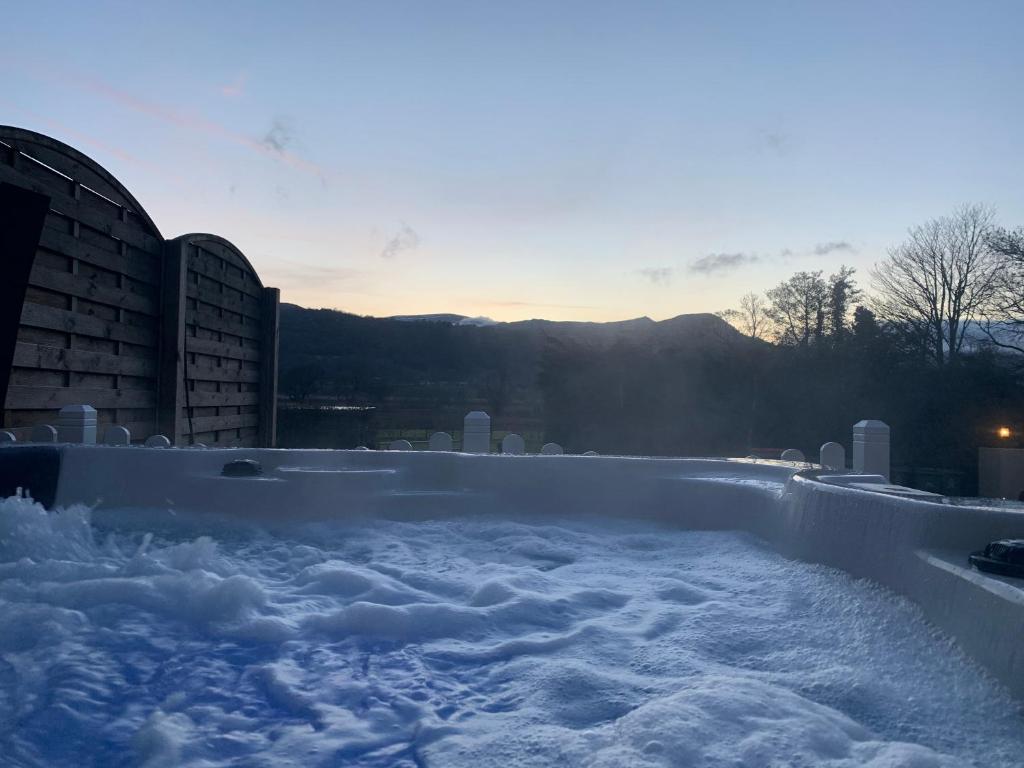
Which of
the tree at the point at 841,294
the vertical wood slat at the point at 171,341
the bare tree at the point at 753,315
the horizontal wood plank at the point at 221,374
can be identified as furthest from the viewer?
the bare tree at the point at 753,315

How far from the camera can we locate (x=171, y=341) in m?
4.96

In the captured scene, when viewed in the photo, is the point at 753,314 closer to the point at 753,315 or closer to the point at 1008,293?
the point at 753,315

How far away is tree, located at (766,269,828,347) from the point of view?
14922 millimetres

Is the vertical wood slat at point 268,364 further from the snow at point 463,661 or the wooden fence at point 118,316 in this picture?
the snow at point 463,661

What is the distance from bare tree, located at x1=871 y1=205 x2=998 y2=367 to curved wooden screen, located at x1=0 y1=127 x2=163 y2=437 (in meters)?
12.1

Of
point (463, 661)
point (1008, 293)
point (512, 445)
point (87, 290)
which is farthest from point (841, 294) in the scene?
point (463, 661)

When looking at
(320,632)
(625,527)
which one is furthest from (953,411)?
(320,632)

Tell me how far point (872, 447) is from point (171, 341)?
4652 millimetres

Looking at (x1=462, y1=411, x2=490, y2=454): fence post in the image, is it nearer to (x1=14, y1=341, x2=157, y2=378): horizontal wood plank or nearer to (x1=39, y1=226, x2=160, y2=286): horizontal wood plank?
(x1=14, y1=341, x2=157, y2=378): horizontal wood plank

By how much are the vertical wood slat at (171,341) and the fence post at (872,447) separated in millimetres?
4503

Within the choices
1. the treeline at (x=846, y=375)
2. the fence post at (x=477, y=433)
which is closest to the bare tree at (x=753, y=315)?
the treeline at (x=846, y=375)

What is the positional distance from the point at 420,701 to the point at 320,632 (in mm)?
508

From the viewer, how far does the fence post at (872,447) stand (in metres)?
3.75

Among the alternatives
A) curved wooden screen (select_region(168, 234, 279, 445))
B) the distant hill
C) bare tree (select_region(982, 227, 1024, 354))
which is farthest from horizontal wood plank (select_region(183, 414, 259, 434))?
bare tree (select_region(982, 227, 1024, 354))
